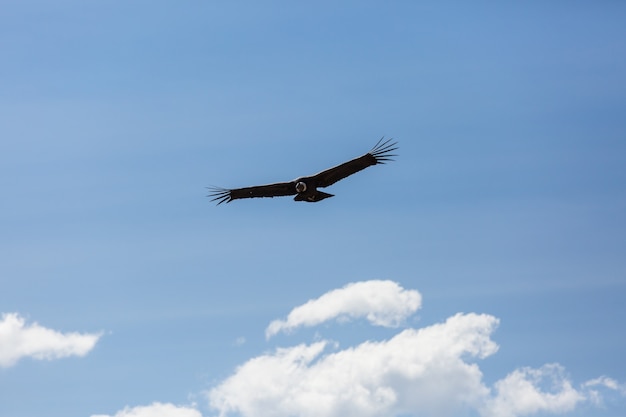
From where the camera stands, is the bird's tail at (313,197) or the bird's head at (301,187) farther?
the bird's head at (301,187)

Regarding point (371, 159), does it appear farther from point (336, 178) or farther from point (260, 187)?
point (260, 187)

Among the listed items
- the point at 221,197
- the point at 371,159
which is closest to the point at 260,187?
the point at 221,197

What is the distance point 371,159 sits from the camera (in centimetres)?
8275

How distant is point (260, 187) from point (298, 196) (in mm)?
4256

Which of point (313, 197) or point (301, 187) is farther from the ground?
point (301, 187)

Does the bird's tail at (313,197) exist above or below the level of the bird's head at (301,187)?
below

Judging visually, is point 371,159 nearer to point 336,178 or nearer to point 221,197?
point 336,178

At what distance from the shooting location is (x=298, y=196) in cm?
8306

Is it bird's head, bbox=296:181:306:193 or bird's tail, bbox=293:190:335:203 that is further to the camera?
bird's head, bbox=296:181:306:193

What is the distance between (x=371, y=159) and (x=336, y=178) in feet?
9.56

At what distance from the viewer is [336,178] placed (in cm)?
8369

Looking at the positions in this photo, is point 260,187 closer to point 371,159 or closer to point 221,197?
point 221,197

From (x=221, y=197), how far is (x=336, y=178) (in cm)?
932

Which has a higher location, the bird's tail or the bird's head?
the bird's head
